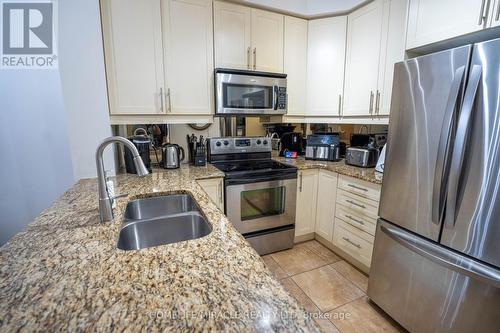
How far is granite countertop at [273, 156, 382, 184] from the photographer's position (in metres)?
1.87

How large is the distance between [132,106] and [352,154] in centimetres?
208

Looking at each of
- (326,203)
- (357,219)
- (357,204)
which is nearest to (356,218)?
(357,219)

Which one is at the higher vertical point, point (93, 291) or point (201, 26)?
point (201, 26)

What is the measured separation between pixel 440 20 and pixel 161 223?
2129 millimetres

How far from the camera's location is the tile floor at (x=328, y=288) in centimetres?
157

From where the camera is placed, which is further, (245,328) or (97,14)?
(97,14)

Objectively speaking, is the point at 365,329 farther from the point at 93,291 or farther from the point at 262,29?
the point at 262,29

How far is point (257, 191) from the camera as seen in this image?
2164 mm

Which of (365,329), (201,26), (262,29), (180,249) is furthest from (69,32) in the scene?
(365,329)

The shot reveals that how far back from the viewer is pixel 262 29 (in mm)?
2240

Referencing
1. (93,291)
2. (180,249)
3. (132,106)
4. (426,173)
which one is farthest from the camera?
(132,106)

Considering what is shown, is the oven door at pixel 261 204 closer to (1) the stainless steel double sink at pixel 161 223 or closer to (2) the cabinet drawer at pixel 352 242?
(2) the cabinet drawer at pixel 352 242

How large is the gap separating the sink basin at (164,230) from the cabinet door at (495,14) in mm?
1854

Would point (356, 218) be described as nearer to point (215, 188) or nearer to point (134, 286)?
point (215, 188)
